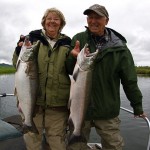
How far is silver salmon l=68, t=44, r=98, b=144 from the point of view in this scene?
485cm

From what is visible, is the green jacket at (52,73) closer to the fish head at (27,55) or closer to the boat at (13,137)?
the fish head at (27,55)

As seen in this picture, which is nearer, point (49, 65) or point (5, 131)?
point (49, 65)

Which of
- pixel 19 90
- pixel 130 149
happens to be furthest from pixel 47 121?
pixel 130 149

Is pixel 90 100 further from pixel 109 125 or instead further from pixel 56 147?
pixel 56 147

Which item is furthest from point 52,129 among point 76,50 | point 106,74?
point 76,50

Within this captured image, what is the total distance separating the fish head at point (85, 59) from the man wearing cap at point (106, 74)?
313 mm

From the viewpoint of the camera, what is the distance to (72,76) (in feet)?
16.3

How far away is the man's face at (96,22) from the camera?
5.22 metres

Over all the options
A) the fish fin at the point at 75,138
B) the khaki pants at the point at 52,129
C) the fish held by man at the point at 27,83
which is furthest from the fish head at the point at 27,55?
the fish fin at the point at 75,138

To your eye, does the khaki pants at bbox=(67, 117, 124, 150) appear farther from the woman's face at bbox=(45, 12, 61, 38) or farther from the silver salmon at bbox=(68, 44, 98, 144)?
the woman's face at bbox=(45, 12, 61, 38)

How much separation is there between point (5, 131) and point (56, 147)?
98cm

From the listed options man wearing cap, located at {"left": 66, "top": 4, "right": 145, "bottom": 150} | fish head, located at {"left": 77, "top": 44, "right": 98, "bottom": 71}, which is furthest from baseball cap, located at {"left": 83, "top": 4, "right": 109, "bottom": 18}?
fish head, located at {"left": 77, "top": 44, "right": 98, "bottom": 71}

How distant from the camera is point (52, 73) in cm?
521

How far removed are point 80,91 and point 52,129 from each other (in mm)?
932
